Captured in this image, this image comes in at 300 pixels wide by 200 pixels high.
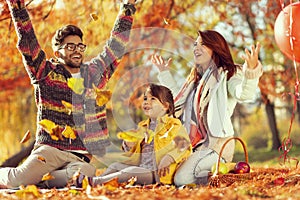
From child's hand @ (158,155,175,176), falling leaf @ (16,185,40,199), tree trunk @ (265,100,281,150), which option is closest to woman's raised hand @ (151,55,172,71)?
child's hand @ (158,155,175,176)

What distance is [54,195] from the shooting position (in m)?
3.37

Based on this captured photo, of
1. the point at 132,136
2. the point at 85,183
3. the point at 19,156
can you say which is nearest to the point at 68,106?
the point at 132,136

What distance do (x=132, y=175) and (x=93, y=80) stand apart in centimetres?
78

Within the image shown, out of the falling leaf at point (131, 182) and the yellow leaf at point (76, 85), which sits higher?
the yellow leaf at point (76, 85)

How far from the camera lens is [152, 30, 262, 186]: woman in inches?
157

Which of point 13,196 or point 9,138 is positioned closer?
point 13,196

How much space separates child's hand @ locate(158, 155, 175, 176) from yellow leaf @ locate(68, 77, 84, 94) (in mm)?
767

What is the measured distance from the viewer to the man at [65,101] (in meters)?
3.80

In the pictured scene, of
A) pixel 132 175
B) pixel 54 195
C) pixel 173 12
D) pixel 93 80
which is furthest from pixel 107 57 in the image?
pixel 173 12

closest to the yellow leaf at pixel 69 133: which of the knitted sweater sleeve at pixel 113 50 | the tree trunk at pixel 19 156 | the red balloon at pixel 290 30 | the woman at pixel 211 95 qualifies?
the knitted sweater sleeve at pixel 113 50

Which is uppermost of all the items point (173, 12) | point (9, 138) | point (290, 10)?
point (173, 12)

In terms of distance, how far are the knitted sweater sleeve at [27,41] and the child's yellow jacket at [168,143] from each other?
89cm

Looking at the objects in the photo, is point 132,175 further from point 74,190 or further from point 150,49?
point 150,49

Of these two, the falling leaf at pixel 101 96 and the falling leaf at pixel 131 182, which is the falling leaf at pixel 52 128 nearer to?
the falling leaf at pixel 101 96
